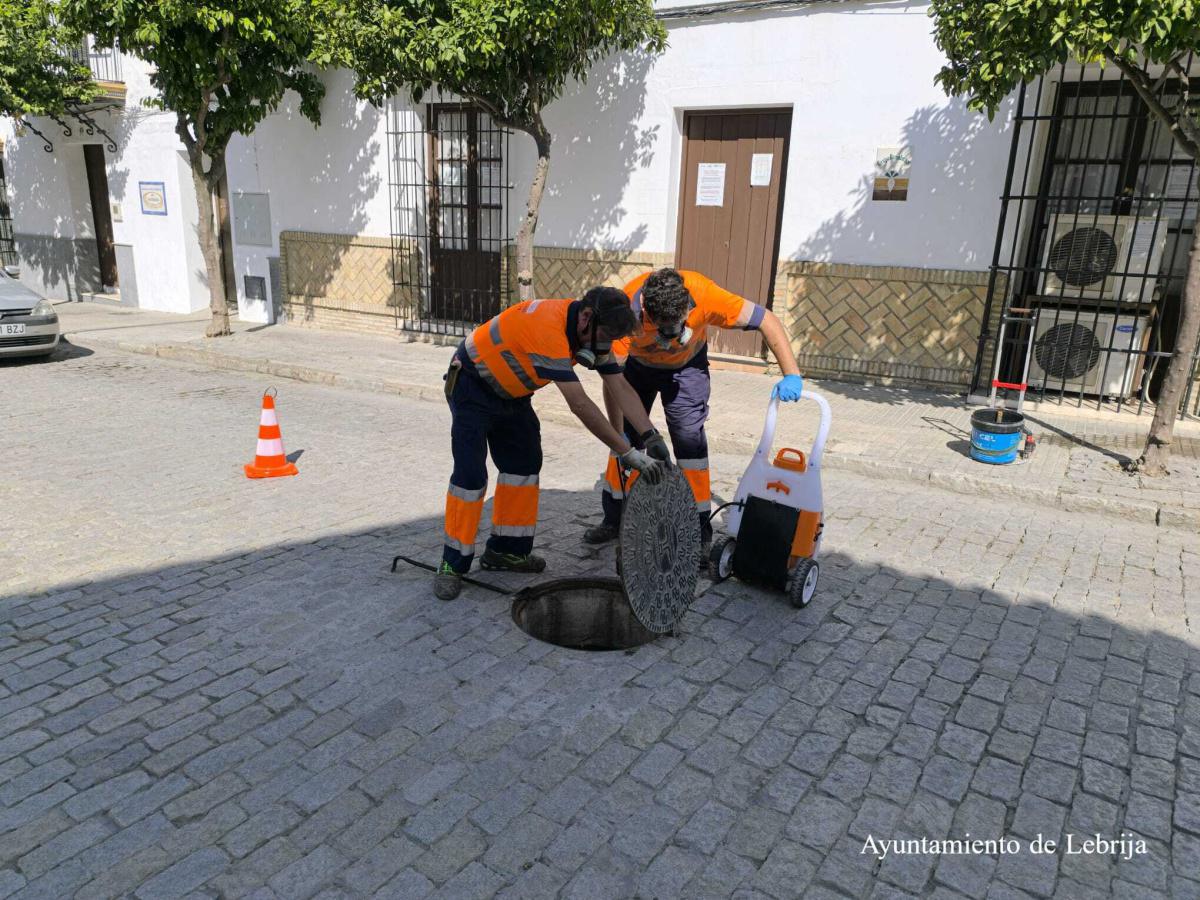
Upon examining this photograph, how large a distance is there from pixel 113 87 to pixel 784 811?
1635 centimetres

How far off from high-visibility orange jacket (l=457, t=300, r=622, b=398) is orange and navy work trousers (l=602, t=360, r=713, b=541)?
0.68 meters

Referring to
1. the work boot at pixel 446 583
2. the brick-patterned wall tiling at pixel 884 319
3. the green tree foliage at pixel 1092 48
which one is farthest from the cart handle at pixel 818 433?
the brick-patterned wall tiling at pixel 884 319

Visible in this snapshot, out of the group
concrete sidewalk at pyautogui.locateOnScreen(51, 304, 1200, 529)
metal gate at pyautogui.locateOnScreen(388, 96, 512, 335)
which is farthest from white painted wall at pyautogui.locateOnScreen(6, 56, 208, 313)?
metal gate at pyautogui.locateOnScreen(388, 96, 512, 335)

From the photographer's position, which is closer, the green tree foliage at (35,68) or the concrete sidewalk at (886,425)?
the concrete sidewalk at (886,425)

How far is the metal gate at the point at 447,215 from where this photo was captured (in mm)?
11562

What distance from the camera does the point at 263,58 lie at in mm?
10633

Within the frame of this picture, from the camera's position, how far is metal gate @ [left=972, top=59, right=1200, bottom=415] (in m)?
7.71

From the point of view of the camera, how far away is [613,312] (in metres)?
3.44

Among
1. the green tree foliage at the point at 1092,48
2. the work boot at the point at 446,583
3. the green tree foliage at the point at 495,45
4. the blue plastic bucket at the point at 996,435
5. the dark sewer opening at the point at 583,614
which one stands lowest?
the dark sewer opening at the point at 583,614

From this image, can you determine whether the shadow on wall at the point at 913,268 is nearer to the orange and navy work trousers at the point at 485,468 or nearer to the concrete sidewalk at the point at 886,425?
the concrete sidewalk at the point at 886,425

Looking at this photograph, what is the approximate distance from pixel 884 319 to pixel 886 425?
1.85 meters

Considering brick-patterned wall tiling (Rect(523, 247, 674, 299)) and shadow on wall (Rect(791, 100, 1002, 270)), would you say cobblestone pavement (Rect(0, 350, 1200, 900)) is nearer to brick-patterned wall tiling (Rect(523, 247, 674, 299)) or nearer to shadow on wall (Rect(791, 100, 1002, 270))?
shadow on wall (Rect(791, 100, 1002, 270))

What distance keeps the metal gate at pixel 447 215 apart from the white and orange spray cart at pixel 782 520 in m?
7.92

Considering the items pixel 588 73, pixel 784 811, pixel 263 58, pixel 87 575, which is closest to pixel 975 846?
pixel 784 811
